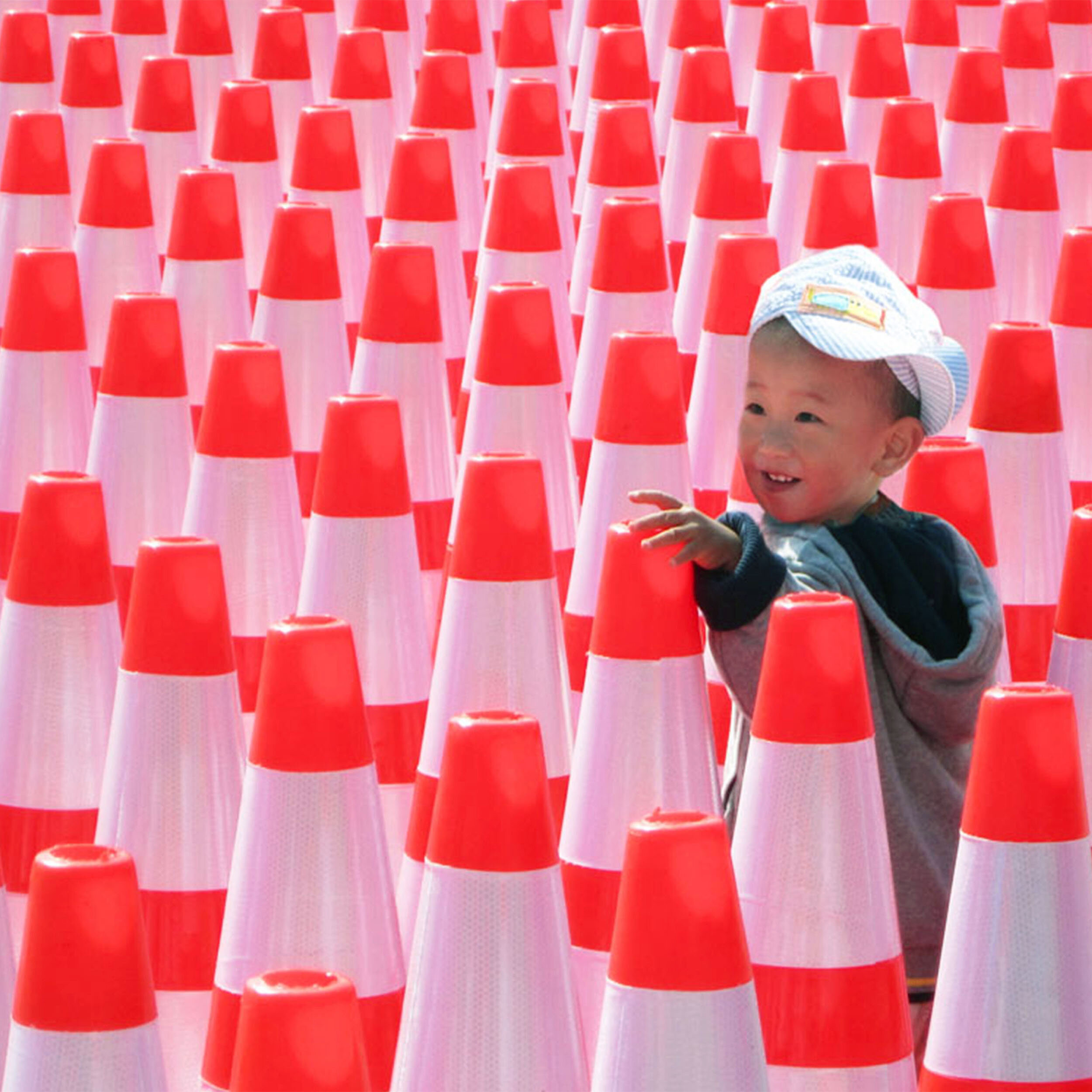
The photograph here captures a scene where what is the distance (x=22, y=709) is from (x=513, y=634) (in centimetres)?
57

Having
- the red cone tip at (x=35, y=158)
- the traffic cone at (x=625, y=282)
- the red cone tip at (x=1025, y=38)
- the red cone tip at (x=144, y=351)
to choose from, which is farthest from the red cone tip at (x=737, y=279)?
the red cone tip at (x=1025, y=38)

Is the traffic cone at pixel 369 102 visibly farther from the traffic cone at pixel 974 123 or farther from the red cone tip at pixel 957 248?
the red cone tip at pixel 957 248

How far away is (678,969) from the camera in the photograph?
2.70 metres

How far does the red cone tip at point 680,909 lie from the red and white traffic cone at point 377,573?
1.15 meters

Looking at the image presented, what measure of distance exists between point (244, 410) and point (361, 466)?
0.28m

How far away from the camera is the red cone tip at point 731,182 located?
5367 mm

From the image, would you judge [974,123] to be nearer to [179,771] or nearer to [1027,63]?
[1027,63]

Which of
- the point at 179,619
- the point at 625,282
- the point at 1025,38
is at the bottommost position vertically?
the point at 179,619

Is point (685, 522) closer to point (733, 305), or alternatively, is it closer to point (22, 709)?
point (22, 709)

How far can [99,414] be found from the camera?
14.3ft

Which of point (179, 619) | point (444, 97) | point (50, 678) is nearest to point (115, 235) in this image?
point (444, 97)

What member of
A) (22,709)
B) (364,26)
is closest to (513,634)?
(22,709)

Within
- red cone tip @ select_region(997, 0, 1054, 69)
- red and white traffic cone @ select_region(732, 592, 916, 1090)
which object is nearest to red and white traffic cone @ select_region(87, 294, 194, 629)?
red and white traffic cone @ select_region(732, 592, 916, 1090)

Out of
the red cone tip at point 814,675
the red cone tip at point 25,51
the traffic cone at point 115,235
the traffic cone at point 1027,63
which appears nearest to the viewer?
the red cone tip at point 814,675
